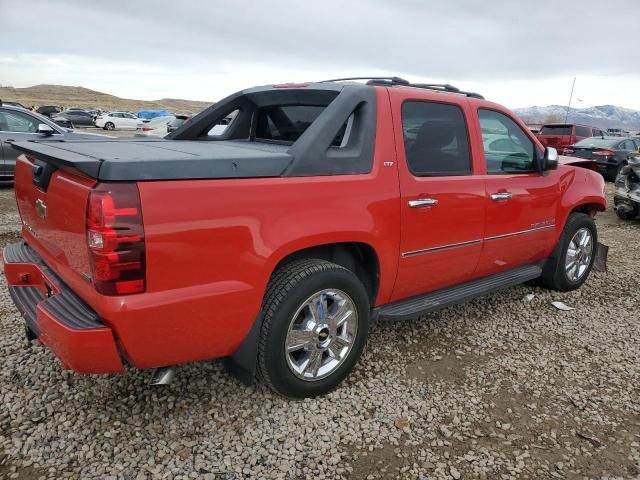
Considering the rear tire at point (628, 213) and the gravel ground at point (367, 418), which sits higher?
the rear tire at point (628, 213)

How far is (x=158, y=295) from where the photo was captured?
7.00 feet

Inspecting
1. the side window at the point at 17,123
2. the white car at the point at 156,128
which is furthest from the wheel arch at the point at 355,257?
the side window at the point at 17,123

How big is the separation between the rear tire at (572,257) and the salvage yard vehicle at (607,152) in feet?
31.5

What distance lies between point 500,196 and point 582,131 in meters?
15.6

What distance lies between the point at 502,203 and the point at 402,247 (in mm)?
1124

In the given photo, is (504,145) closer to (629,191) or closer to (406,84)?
(406,84)

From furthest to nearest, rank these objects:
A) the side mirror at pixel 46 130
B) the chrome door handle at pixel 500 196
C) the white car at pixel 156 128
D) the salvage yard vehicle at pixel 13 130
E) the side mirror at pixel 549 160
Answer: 1. the white car at pixel 156 128
2. the salvage yard vehicle at pixel 13 130
3. the side mirror at pixel 46 130
4. the side mirror at pixel 549 160
5. the chrome door handle at pixel 500 196

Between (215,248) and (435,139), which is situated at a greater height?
(435,139)

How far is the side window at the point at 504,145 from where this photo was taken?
12.4ft

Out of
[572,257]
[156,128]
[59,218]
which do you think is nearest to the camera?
[59,218]

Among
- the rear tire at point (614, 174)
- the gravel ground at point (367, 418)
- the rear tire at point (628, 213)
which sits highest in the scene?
the rear tire at point (614, 174)

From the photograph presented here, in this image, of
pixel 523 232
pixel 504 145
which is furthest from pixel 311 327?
pixel 504 145

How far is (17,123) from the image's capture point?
342 inches

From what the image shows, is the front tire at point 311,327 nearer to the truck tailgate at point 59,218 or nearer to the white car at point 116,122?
the truck tailgate at point 59,218
